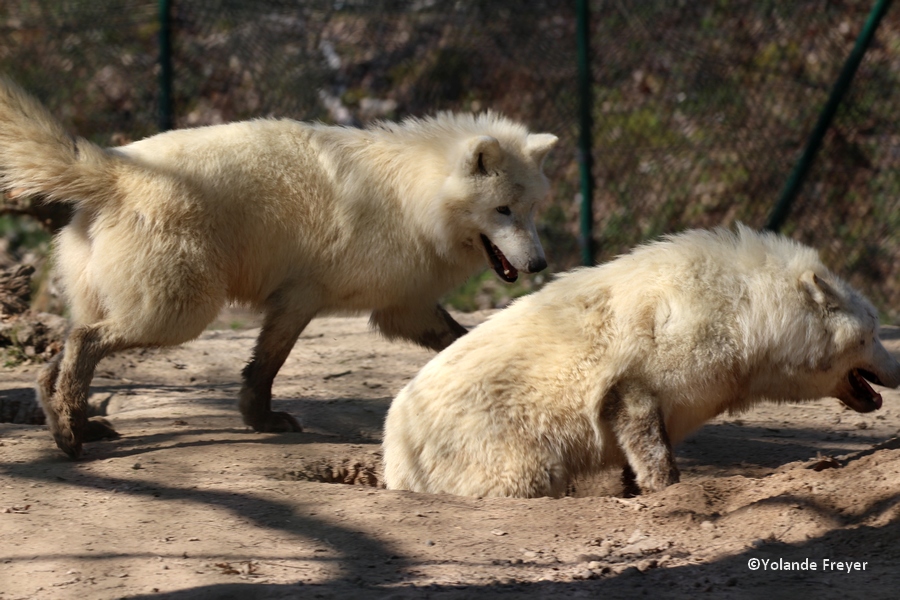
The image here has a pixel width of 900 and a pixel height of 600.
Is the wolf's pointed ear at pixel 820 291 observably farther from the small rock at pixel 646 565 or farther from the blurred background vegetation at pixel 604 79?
the blurred background vegetation at pixel 604 79

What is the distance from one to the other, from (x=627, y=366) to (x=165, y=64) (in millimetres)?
5906

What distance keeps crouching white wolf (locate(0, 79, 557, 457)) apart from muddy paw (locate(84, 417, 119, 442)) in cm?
8

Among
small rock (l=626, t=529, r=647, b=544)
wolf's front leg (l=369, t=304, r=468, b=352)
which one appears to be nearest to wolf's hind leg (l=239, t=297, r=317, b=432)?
wolf's front leg (l=369, t=304, r=468, b=352)

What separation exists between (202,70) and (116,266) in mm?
4391

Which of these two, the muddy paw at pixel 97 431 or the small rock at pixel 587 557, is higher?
the small rock at pixel 587 557

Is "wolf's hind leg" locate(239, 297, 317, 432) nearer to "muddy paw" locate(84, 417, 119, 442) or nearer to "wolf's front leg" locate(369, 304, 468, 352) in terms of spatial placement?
"wolf's front leg" locate(369, 304, 468, 352)

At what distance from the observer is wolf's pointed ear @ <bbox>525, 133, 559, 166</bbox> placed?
5.93 metres

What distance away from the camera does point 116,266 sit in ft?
16.5

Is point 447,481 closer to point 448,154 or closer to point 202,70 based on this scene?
point 448,154

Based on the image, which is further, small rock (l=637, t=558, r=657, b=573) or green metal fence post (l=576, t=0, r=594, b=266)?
green metal fence post (l=576, t=0, r=594, b=266)

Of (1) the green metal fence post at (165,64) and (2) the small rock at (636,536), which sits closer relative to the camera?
(2) the small rock at (636,536)

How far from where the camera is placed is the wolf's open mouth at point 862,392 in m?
4.84

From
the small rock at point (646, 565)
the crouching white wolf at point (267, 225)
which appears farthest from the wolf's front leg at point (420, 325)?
the small rock at point (646, 565)

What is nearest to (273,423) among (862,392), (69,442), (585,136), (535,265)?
(69,442)
